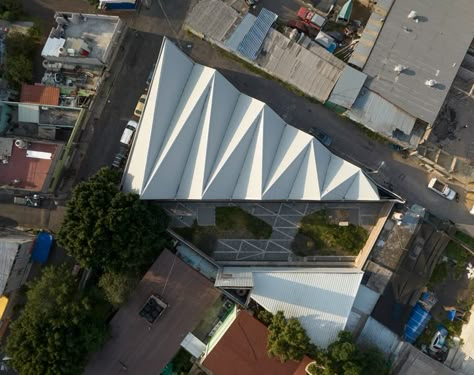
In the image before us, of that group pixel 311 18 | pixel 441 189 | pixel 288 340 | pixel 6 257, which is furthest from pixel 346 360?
pixel 311 18

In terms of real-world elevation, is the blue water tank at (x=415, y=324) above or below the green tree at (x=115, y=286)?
above

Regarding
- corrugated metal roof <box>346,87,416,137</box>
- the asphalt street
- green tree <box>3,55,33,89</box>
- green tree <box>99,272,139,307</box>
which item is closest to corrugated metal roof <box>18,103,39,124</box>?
green tree <box>3,55,33,89</box>

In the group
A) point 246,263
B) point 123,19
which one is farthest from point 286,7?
point 246,263

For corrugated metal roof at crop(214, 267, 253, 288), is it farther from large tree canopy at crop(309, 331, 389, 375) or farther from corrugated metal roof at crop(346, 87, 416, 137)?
corrugated metal roof at crop(346, 87, 416, 137)

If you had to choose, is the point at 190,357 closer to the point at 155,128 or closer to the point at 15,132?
the point at 155,128

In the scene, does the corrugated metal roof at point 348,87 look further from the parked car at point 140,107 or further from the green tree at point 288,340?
the green tree at point 288,340

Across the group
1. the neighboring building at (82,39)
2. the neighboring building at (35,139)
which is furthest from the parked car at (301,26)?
the neighboring building at (35,139)
